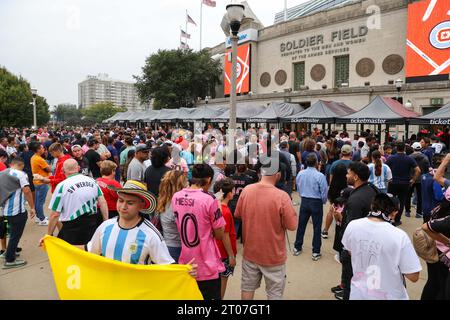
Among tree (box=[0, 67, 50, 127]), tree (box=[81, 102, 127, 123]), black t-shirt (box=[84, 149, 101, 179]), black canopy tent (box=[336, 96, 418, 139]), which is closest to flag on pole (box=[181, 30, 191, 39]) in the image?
tree (box=[0, 67, 50, 127])

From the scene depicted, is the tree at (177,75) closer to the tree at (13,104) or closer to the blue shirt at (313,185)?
the tree at (13,104)

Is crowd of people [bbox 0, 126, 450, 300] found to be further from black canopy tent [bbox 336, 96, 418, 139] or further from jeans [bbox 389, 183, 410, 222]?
black canopy tent [bbox 336, 96, 418, 139]

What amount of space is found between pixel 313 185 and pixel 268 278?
2441 millimetres

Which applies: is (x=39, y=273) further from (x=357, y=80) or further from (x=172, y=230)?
(x=357, y=80)

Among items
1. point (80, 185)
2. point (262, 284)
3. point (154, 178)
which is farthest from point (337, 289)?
point (80, 185)

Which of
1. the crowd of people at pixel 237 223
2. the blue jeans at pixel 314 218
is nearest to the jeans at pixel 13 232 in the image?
the crowd of people at pixel 237 223

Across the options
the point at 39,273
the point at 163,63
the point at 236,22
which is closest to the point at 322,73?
the point at 163,63

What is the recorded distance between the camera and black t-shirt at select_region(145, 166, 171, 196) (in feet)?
17.1

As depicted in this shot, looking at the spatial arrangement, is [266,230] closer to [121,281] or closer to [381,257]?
[381,257]

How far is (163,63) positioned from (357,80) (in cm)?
2401

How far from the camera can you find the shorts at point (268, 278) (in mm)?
3387

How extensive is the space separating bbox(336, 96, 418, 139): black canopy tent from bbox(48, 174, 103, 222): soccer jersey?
1261 centimetres

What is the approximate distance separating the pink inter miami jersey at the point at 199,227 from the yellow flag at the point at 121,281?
577mm

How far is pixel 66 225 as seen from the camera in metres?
4.15
